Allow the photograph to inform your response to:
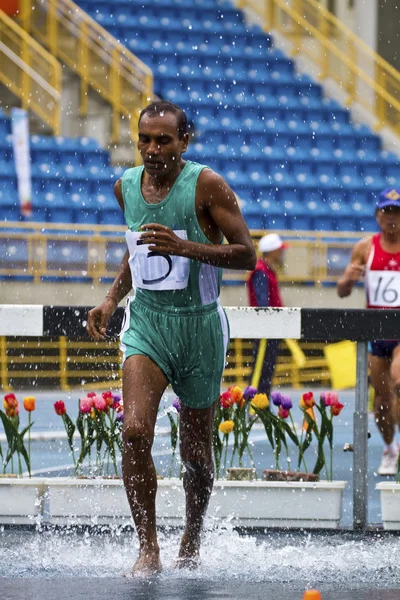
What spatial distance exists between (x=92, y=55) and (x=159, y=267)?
54.6ft

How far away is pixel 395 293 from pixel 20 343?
8.47m

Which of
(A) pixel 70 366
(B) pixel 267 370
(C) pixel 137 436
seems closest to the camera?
(C) pixel 137 436

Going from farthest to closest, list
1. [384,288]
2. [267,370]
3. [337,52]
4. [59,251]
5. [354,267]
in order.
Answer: [337,52] → [59,251] → [267,370] → [354,267] → [384,288]

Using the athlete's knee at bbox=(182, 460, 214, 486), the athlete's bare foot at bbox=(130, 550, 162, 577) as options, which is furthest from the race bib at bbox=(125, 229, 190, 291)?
the athlete's bare foot at bbox=(130, 550, 162, 577)

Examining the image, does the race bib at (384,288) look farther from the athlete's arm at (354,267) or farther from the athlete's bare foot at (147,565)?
the athlete's bare foot at (147,565)

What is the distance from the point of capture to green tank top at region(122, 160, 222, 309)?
5258mm

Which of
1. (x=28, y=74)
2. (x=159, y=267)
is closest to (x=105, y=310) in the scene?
(x=159, y=267)

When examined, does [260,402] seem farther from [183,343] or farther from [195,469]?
[183,343]

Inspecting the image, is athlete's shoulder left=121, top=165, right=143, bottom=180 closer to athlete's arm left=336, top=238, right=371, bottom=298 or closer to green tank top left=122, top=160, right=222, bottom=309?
green tank top left=122, top=160, right=222, bottom=309

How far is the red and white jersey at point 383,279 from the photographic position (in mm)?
9023

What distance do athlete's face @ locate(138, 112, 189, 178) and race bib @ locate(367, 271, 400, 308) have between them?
13.0ft

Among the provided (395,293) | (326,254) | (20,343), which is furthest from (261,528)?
(326,254)

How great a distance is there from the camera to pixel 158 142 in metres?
5.24

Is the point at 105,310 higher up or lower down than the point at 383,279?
lower down
